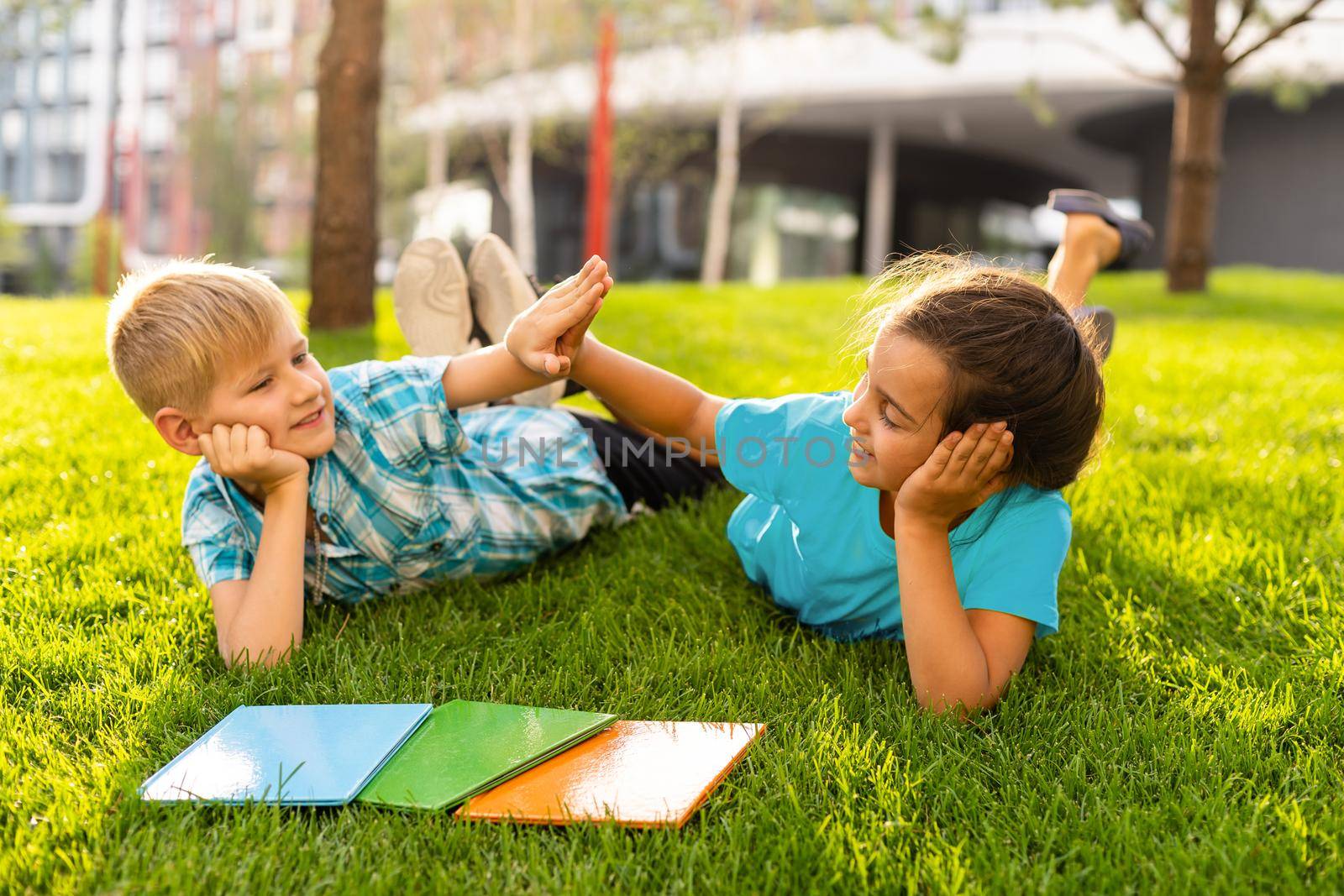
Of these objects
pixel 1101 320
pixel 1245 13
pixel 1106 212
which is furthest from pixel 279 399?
pixel 1245 13

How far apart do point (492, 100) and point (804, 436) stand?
62.4 ft

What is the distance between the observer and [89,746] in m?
1.73

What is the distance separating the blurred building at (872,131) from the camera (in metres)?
18.2

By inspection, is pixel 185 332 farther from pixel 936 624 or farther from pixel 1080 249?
pixel 1080 249

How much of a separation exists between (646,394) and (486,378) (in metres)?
0.33

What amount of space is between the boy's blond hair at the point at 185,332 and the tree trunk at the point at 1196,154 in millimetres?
7633

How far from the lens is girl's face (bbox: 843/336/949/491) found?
1782 mm

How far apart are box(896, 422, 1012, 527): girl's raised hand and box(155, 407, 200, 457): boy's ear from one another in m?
1.28

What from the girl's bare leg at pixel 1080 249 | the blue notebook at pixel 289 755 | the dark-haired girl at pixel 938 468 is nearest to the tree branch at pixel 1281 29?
the girl's bare leg at pixel 1080 249

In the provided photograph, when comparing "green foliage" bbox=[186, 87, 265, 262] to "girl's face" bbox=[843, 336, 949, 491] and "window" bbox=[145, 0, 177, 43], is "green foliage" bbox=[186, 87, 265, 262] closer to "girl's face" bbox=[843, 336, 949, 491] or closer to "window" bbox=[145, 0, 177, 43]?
"window" bbox=[145, 0, 177, 43]

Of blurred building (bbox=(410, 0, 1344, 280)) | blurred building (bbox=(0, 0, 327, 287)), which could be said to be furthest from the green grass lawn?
blurred building (bbox=(0, 0, 327, 287))

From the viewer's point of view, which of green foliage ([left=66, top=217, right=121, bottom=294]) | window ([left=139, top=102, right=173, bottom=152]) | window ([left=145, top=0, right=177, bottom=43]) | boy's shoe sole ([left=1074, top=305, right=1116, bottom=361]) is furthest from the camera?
window ([left=139, top=102, right=173, bottom=152])

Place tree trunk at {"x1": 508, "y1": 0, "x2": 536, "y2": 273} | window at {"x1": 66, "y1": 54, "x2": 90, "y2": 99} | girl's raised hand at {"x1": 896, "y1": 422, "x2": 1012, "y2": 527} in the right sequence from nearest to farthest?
girl's raised hand at {"x1": 896, "y1": 422, "x2": 1012, "y2": 527}
tree trunk at {"x1": 508, "y1": 0, "x2": 536, "y2": 273}
window at {"x1": 66, "y1": 54, "x2": 90, "y2": 99}

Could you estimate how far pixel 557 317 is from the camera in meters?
2.05
